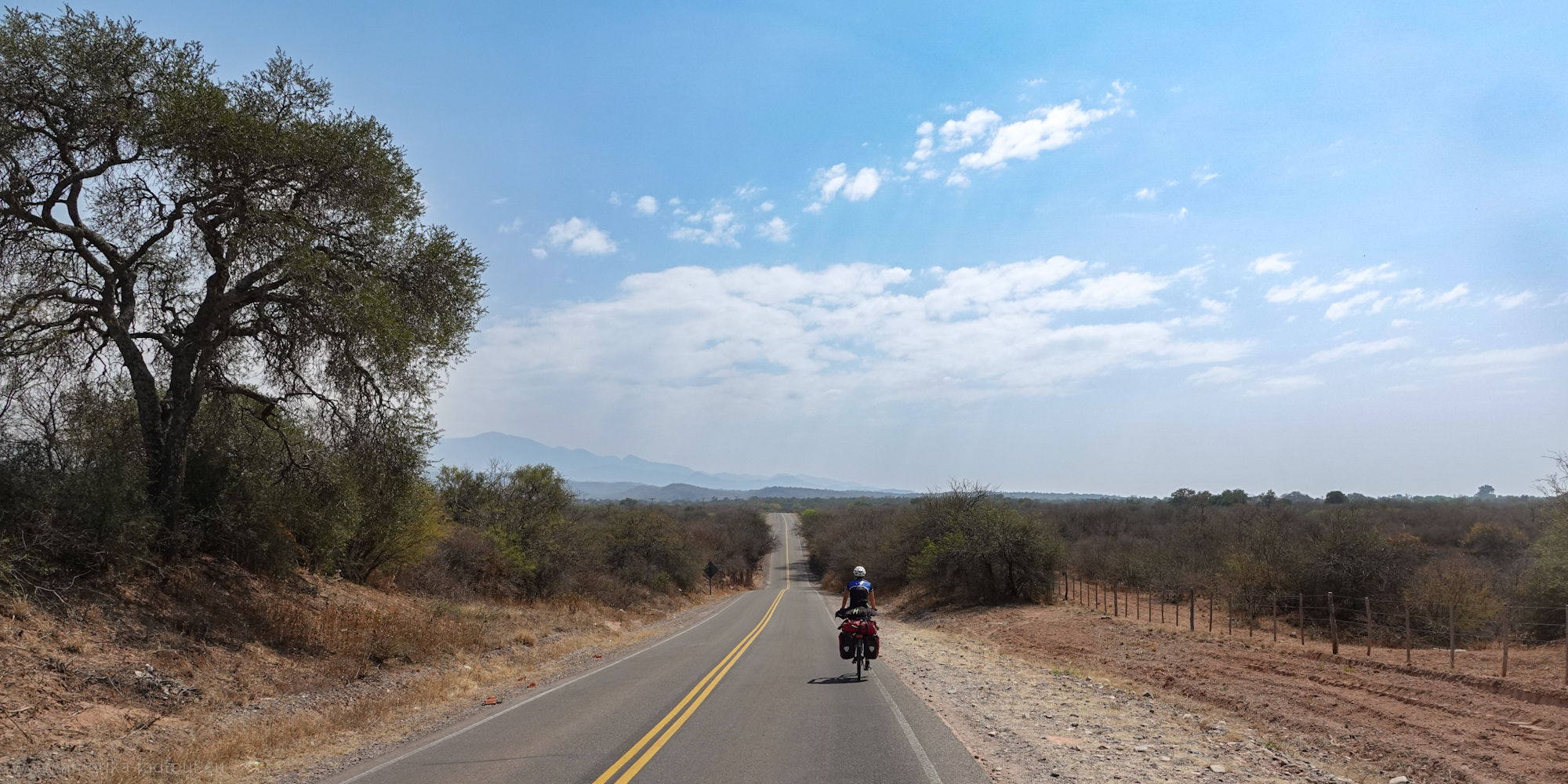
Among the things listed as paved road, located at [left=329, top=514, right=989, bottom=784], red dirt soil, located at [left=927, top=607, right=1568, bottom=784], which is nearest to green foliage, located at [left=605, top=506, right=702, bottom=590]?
red dirt soil, located at [left=927, top=607, right=1568, bottom=784]

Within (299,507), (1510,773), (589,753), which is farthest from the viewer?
(299,507)

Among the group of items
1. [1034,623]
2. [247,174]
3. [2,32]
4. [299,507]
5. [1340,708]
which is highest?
[2,32]

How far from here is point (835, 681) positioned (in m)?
14.0

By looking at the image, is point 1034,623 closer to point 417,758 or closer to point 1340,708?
point 1340,708

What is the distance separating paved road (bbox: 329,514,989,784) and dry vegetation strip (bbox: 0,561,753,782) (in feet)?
4.19

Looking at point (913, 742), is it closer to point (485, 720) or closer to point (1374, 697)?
point (485, 720)

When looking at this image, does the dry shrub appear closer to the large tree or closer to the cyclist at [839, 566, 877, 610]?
the large tree

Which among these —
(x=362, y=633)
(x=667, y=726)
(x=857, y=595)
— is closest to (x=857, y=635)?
(x=857, y=595)

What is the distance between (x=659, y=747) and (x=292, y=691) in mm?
8209

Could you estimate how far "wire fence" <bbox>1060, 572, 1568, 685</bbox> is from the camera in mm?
20547

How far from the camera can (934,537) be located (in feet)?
177

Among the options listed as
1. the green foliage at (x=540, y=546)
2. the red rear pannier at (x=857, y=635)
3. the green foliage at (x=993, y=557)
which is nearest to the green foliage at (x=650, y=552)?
the green foliage at (x=540, y=546)

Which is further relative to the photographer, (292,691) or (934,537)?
(934,537)

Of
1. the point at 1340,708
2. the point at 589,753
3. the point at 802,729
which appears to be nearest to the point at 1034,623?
the point at 1340,708
